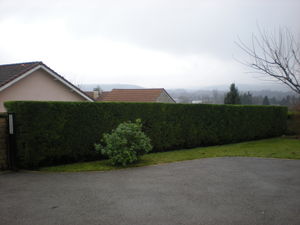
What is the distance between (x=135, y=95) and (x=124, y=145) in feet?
80.7

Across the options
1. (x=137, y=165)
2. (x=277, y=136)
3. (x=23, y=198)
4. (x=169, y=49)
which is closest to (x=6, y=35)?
(x=169, y=49)

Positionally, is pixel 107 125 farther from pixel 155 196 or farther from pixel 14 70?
pixel 14 70

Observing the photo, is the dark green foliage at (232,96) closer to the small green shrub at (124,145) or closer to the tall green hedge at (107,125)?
the tall green hedge at (107,125)

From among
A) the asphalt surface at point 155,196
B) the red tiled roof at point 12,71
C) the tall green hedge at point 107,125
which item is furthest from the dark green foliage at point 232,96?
the asphalt surface at point 155,196

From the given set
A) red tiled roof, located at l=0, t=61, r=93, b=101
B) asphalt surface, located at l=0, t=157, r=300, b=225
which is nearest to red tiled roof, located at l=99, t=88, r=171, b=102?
red tiled roof, located at l=0, t=61, r=93, b=101

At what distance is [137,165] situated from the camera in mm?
9703

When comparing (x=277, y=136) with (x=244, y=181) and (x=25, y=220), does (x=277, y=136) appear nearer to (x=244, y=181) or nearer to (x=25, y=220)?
(x=244, y=181)

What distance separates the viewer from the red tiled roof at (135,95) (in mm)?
32397

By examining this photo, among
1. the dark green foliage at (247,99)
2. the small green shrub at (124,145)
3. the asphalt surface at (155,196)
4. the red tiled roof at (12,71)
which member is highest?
the red tiled roof at (12,71)

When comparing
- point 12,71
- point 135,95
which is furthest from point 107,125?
point 135,95

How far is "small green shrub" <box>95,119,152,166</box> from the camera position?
945 centimetres

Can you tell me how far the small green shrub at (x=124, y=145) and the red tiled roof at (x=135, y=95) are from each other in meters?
21.9

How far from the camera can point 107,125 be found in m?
11.1

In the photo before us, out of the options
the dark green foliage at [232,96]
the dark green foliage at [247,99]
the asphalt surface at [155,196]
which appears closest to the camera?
the asphalt surface at [155,196]
